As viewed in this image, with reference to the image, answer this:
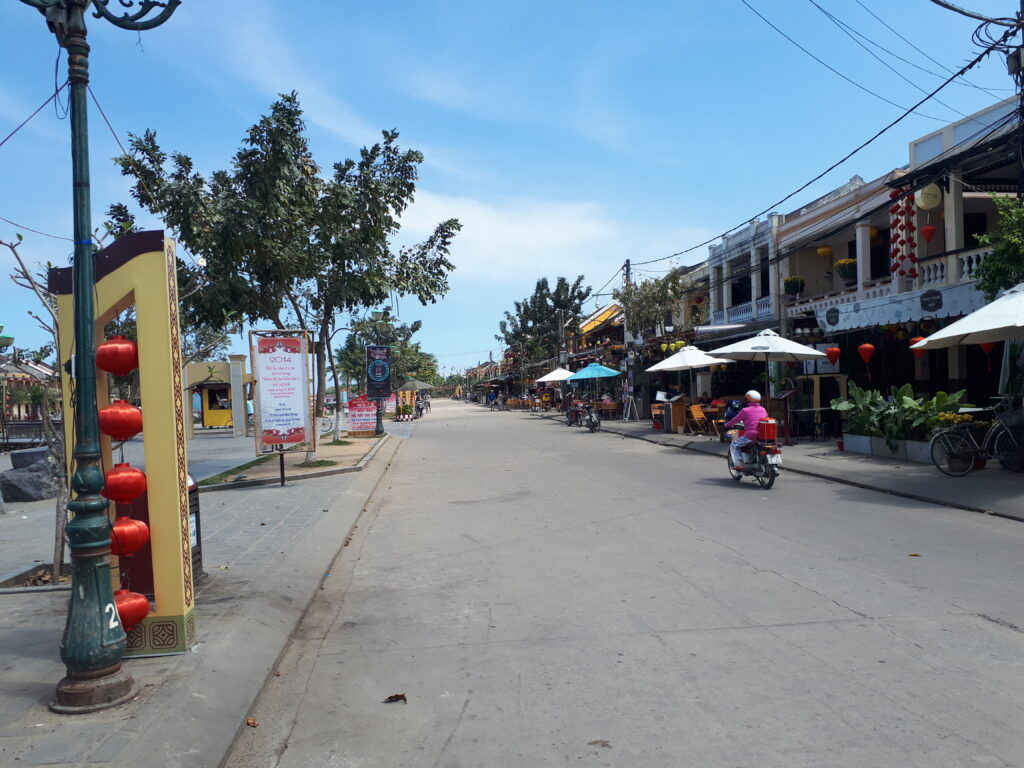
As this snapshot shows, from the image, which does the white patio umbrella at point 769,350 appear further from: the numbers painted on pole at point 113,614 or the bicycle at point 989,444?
the numbers painted on pole at point 113,614

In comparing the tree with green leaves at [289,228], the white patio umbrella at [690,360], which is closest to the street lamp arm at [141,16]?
the tree with green leaves at [289,228]

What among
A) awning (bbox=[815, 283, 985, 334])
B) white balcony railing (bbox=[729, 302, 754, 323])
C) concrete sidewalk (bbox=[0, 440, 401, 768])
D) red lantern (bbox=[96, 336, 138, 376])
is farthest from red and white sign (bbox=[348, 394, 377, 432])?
red lantern (bbox=[96, 336, 138, 376])

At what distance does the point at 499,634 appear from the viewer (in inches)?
215

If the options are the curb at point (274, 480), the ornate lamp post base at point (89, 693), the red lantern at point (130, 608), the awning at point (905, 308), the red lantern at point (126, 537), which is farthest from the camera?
the awning at point (905, 308)

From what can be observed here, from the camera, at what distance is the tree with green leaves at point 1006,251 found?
1138 cm

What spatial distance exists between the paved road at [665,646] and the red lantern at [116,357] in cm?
214

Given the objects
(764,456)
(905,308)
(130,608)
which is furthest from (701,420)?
(130,608)

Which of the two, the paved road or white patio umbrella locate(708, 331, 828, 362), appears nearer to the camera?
the paved road

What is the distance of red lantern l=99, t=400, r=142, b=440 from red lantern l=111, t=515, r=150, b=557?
1.69 ft

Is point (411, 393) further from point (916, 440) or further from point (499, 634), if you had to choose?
point (499, 634)

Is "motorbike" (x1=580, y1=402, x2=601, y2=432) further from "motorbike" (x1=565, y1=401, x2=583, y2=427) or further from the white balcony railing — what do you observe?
the white balcony railing

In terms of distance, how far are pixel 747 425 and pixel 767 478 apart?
0.91 m

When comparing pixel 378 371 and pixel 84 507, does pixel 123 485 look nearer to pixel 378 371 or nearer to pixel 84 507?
pixel 84 507

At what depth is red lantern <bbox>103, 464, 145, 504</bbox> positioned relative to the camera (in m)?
4.38
